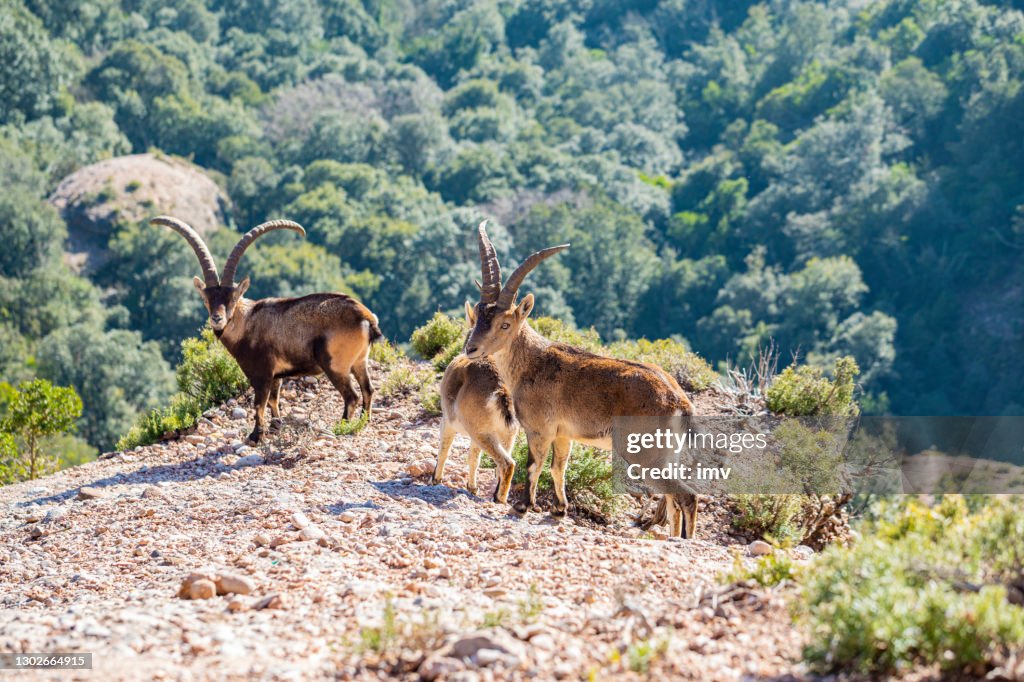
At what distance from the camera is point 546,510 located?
1067cm

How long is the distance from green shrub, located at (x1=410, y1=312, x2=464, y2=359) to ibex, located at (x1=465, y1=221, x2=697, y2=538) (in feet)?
18.6

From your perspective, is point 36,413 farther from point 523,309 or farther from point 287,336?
point 523,309

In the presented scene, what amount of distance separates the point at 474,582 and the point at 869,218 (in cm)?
7441

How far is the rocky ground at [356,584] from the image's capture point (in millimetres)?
6086

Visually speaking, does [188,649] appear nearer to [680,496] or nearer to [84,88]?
[680,496]

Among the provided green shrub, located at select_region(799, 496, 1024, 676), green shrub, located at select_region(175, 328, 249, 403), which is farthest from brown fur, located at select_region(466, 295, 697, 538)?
green shrub, located at select_region(175, 328, 249, 403)

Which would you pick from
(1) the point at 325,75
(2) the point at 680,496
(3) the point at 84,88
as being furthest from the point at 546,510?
(1) the point at 325,75

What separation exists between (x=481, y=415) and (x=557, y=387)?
753 mm

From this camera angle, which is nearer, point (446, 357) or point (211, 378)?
point (446, 357)

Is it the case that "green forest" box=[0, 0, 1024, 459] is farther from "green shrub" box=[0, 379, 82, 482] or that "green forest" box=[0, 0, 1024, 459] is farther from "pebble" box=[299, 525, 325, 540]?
"pebble" box=[299, 525, 325, 540]

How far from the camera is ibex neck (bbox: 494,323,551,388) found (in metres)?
10.6

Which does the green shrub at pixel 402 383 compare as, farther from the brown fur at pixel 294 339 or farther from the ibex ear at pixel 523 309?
the ibex ear at pixel 523 309

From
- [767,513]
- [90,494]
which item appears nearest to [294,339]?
[90,494]

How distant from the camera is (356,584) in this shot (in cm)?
752
